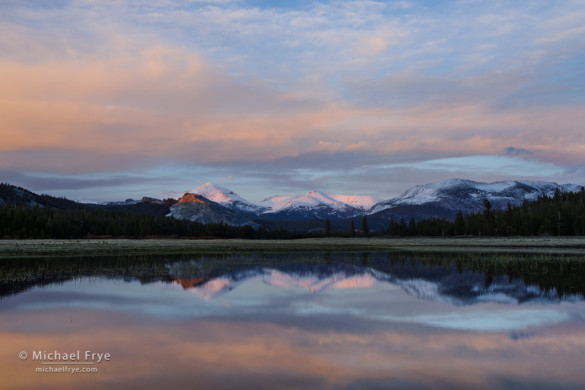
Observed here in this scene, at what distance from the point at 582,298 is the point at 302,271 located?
873 inches

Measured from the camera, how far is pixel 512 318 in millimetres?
19703

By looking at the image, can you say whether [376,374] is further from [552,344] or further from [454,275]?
[454,275]

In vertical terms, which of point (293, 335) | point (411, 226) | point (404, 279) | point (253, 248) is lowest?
point (253, 248)

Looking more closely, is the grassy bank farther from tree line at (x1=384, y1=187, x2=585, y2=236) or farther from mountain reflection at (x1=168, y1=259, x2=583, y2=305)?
mountain reflection at (x1=168, y1=259, x2=583, y2=305)

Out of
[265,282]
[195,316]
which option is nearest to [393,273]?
[265,282]

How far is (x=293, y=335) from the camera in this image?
1664 cm

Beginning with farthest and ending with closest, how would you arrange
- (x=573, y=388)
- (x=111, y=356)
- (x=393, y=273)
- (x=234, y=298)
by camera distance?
(x=393, y=273)
(x=234, y=298)
(x=111, y=356)
(x=573, y=388)

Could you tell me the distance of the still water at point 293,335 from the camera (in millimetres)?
12102

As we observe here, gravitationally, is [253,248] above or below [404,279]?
below

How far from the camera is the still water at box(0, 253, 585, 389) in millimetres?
12102

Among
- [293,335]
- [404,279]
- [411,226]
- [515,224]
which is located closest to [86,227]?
[411,226]

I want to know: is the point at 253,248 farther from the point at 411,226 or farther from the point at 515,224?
the point at 411,226

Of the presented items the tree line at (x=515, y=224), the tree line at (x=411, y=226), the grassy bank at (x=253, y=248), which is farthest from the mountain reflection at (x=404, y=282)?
the tree line at (x=411, y=226)

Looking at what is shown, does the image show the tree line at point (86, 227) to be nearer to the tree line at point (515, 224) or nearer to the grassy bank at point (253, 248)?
the grassy bank at point (253, 248)
